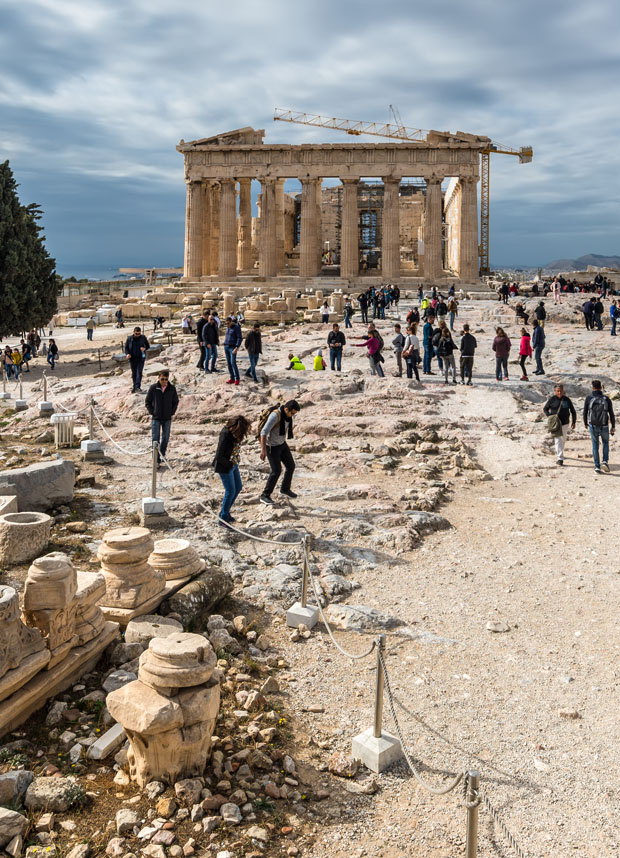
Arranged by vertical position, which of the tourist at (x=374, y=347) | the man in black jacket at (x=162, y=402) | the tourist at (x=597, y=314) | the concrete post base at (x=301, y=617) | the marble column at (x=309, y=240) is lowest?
the concrete post base at (x=301, y=617)

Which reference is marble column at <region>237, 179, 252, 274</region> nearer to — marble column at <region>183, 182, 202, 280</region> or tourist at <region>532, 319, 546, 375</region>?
marble column at <region>183, 182, 202, 280</region>

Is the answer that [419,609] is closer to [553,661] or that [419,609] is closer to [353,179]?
[553,661]

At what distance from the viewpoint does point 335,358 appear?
20.7 meters

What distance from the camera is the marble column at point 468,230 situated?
4775cm

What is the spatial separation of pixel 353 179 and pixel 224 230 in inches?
366

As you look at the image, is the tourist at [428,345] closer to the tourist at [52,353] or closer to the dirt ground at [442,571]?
the dirt ground at [442,571]

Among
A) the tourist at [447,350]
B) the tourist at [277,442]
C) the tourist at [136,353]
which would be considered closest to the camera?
the tourist at [277,442]

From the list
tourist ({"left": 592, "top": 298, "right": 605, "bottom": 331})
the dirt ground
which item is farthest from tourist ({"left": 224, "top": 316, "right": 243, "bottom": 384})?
tourist ({"left": 592, "top": 298, "right": 605, "bottom": 331})

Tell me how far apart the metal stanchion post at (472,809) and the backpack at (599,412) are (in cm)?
1067

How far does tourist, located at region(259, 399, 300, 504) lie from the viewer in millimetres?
10898

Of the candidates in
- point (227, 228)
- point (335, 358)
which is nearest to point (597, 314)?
point (335, 358)

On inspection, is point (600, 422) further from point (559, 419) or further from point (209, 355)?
point (209, 355)

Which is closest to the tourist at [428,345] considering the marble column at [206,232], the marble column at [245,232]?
the marble column at [206,232]

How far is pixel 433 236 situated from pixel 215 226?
16.5 meters
